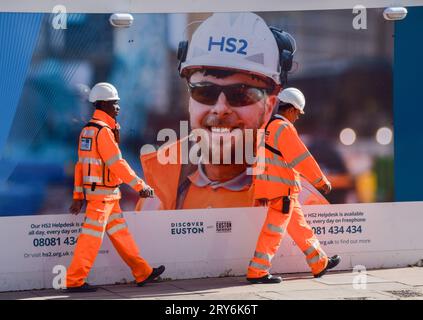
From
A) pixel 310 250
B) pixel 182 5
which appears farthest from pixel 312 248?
pixel 182 5

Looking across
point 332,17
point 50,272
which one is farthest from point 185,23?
point 50,272

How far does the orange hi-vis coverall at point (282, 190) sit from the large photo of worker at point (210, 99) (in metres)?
0.05

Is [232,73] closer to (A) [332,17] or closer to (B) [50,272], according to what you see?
(A) [332,17]

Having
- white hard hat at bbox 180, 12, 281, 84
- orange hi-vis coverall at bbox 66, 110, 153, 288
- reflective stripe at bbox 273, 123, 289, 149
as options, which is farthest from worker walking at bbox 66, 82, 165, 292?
reflective stripe at bbox 273, 123, 289, 149

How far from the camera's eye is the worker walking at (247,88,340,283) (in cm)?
966

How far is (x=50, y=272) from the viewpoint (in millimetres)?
9641

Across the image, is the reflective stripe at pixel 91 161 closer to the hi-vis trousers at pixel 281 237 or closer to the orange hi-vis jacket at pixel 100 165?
the orange hi-vis jacket at pixel 100 165

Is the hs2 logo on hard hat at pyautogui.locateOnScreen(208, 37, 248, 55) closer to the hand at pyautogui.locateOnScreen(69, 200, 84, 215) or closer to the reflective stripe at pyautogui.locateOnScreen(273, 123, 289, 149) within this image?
the reflective stripe at pyautogui.locateOnScreen(273, 123, 289, 149)

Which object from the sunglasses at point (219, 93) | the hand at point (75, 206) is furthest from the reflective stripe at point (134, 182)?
the sunglasses at point (219, 93)

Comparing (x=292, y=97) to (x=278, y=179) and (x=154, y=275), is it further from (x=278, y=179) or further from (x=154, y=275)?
(x=154, y=275)

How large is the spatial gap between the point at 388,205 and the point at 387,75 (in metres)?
1.45

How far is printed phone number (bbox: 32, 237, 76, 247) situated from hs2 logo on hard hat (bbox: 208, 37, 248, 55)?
2492mm

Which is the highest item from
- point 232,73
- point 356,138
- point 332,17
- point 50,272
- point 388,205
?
point 332,17

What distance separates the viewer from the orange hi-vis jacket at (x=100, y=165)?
30.7ft
